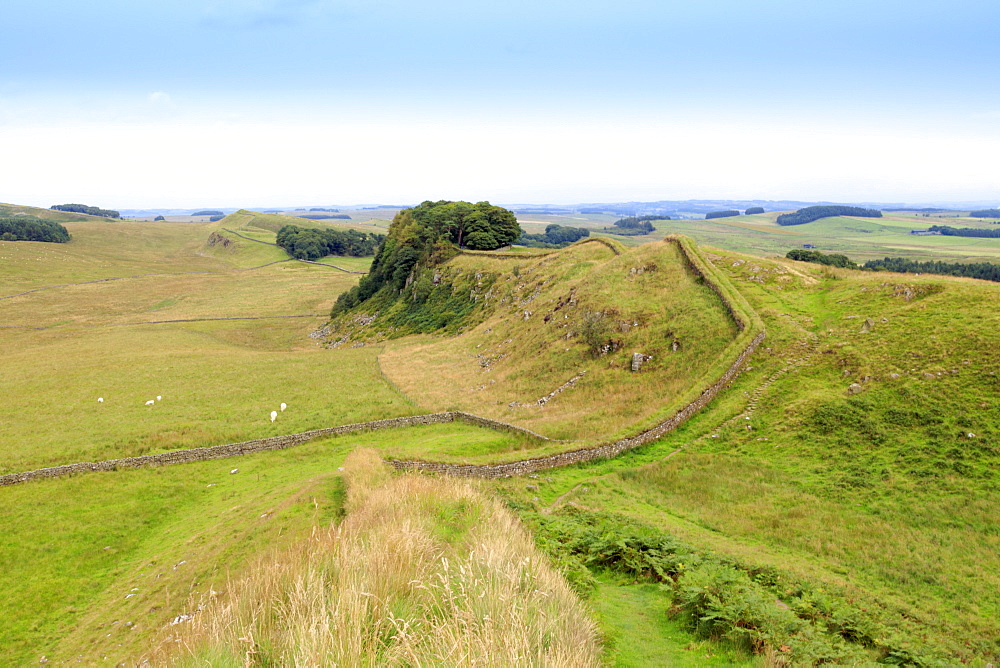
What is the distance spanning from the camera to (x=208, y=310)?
277 ft

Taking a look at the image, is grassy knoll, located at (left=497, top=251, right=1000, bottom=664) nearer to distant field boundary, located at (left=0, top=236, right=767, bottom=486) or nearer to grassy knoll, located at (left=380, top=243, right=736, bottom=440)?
distant field boundary, located at (left=0, top=236, right=767, bottom=486)

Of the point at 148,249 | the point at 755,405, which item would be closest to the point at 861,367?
the point at 755,405

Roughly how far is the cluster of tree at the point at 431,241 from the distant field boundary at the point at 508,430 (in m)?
45.5

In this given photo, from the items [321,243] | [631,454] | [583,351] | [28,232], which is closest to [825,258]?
[583,351]

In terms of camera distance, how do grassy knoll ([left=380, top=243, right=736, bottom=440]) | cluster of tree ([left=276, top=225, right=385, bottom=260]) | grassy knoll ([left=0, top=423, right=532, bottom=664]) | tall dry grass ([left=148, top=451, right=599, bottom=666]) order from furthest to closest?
cluster of tree ([left=276, top=225, right=385, bottom=260]), grassy knoll ([left=380, top=243, right=736, bottom=440]), grassy knoll ([left=0, top=423, right=532, bottom=664]), tall dry grass ([left=148, top=451, right=599, bottom=666])

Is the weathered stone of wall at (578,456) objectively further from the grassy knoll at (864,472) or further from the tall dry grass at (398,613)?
the tall dry grass at (398,613)

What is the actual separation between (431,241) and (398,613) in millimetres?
72644

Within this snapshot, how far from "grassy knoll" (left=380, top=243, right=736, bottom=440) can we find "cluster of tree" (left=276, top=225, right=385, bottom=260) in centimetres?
10962

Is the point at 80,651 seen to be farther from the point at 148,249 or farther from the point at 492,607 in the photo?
the point at 148,249

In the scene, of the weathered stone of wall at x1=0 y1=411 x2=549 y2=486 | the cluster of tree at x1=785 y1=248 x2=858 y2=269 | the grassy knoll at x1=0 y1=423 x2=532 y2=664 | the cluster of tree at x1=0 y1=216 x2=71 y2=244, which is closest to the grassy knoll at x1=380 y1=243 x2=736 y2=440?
the weathered stone of wall at x1=0 y1=411 x2=549 y2=486

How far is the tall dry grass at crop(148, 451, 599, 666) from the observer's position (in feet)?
19.3

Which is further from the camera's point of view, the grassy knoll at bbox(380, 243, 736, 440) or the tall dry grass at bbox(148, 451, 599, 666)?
the grassy knoll at bbox(380, 243, 736, 440)

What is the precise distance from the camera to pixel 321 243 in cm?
15600

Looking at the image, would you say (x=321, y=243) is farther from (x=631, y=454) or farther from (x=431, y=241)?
(x=631, y=454)
